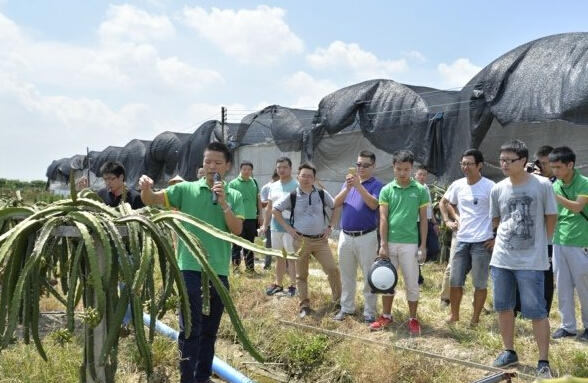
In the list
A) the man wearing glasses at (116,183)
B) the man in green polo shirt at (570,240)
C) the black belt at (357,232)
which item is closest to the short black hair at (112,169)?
the man wearing glasses at (116,183)

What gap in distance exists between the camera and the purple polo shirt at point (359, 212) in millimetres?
5574

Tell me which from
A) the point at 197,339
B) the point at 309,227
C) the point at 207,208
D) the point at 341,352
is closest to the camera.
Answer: the point at 197,339

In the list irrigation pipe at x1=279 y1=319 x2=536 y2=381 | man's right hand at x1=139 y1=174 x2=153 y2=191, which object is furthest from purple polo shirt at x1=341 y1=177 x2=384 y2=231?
man's right hand at x1=139 y1=174 x2=153 y2=191

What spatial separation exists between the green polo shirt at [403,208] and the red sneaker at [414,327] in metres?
0.73

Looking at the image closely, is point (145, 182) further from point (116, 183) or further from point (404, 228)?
point (404, 228)

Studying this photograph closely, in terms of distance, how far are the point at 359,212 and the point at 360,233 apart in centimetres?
22

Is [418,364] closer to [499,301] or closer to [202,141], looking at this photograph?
[499,301]

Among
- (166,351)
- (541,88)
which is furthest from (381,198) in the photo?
(541,88)

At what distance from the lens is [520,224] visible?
4082 millimetres

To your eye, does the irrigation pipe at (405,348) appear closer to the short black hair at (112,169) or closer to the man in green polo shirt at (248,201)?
the short black hair at (112,169)

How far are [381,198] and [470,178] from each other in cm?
89

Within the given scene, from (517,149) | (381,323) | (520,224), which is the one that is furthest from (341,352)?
(517,149)

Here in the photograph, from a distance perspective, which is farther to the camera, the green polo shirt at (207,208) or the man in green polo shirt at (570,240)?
the man in green polo shirt at (570,240)

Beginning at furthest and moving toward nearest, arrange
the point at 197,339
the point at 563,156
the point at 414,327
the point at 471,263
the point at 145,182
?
the point at 471,263 → the point at 414,327 → the point at 563,156 → the point at 197,339 → the point at 145,182
